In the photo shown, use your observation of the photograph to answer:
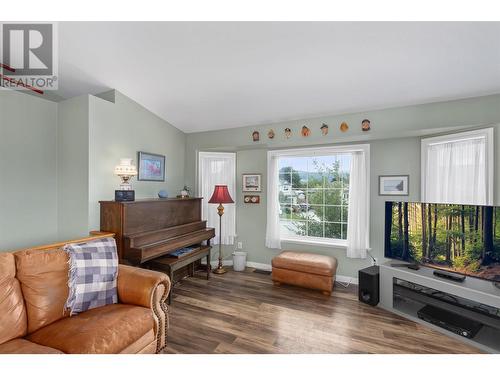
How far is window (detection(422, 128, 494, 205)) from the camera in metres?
2.40

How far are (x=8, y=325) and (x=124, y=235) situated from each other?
1.24 metres

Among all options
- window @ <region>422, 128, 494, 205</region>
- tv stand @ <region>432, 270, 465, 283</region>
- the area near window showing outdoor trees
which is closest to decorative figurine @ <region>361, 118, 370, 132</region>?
the area near window showing outdoor trees

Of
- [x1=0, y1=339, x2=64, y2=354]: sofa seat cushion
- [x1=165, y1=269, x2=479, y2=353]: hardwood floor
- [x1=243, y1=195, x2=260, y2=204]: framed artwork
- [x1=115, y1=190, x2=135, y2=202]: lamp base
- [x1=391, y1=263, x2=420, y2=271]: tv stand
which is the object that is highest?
[x1=115, y1=190, x2=135, y2=202]: lamp base

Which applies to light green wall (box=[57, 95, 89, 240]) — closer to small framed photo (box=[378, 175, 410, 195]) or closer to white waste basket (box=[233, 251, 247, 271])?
white waste basket (box=[233, 251, 247, 271])

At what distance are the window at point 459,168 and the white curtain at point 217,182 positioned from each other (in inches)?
109

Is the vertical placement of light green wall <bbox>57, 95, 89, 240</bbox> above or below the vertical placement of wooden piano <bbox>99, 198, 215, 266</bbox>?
above

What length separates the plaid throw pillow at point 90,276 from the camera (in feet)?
5.59

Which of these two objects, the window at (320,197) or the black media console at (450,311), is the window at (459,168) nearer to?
the window at (320,197)

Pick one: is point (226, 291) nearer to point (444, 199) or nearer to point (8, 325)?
point (8, 325)

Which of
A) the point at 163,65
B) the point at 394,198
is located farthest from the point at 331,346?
the point at 163,65

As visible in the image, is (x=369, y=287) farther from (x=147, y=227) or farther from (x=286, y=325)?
(x=147, y=227)

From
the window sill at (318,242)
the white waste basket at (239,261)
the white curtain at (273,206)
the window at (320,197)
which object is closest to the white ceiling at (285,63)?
the window at (320,197)

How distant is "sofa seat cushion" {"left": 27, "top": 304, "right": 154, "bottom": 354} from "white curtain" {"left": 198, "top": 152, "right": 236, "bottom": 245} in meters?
2.36
